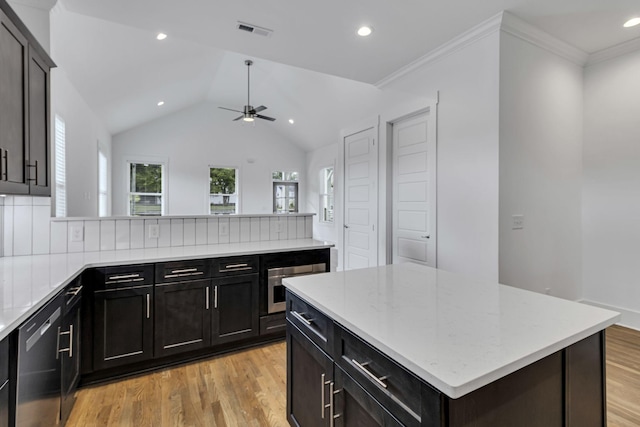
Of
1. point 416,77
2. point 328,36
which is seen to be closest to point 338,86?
point 416,77

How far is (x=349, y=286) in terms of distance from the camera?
1.55 meters

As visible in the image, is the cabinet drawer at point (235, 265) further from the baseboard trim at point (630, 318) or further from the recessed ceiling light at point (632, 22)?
the recessed ceiling light at point (632, 22)

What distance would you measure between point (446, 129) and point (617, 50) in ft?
6.27

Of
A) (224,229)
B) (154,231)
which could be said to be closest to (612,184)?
(224,229)

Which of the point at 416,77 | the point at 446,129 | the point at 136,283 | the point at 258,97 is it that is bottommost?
the point at 136,283

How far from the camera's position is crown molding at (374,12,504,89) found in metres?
2.64

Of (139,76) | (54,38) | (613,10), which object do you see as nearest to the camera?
(613,10)

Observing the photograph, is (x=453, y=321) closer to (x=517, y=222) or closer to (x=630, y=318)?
(x=517, y=222)

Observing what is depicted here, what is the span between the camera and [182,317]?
97.7 inches

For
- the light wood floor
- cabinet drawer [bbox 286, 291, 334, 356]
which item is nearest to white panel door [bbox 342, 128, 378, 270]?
the light wood floor

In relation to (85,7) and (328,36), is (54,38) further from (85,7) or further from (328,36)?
(328,36)

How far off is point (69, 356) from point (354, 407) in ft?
5.81

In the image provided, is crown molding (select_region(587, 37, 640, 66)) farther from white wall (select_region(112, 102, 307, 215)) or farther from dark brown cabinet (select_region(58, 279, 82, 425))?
white wall (select_region(112, 102, 307, 215))

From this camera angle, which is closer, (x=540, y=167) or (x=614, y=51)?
(x=540, y=167)
